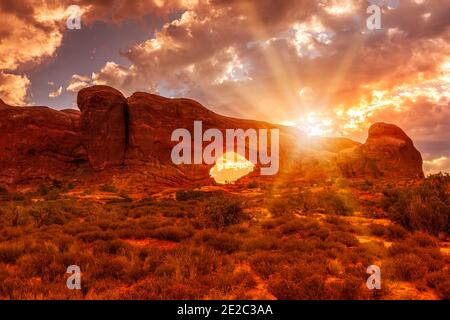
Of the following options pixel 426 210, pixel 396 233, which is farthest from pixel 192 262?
pixel 426 210

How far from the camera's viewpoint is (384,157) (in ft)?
160

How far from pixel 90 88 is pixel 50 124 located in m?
8.06

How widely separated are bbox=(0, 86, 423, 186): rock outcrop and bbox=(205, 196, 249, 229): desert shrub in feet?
82.2

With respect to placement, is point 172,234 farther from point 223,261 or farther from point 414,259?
point 414,259

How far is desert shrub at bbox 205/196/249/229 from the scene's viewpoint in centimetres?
1241

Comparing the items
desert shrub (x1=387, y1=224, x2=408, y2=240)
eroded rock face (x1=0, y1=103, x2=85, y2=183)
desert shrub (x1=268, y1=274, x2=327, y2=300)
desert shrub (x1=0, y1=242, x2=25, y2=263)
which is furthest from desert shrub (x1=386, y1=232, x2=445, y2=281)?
eroded rock face (x1=0, y1=103, x2=85, y2=183)

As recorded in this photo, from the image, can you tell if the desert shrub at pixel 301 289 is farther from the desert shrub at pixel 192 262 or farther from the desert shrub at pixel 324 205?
the desert shrub at pixel 324 205

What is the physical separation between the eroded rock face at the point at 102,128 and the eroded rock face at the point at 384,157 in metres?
31.1

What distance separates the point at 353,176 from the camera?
46.0 metres

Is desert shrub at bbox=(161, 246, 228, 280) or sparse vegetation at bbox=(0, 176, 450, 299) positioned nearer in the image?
sparse vegetation at bbox=(0, 176, 450, 299)

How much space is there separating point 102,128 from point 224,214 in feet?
111

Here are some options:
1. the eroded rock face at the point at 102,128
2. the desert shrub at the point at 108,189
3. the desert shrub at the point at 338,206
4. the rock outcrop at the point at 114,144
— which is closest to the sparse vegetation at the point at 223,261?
the desert shrub at the point at 338,206

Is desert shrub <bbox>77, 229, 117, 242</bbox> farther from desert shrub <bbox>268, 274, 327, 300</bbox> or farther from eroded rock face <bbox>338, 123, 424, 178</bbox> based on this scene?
eroded rock face <bbox>338, 123, 424, 178</bbox>
